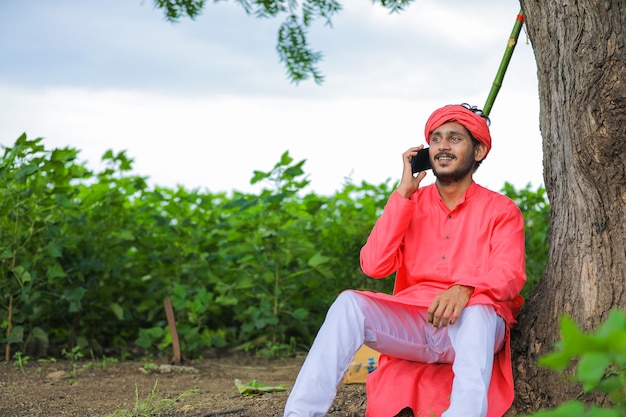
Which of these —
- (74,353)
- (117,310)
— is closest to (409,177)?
(117,310)

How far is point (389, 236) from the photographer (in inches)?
127

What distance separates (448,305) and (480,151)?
30.5 inches

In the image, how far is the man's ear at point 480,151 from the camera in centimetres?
336

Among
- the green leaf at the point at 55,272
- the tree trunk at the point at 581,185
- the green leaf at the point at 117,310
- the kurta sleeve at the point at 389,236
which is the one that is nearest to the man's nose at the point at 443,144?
the kurta sleeve at the point at 389,236

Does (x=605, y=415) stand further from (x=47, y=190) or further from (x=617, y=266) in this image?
(x=47, y=190)

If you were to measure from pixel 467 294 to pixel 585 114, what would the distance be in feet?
2.69

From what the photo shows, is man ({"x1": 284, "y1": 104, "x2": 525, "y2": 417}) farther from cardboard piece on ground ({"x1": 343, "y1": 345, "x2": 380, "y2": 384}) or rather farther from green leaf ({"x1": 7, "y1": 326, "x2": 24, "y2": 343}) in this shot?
green leaf ({"x1": 7, "y1": 326, "x2": 24, "y2": 343})

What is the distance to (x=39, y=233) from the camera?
16.4ft

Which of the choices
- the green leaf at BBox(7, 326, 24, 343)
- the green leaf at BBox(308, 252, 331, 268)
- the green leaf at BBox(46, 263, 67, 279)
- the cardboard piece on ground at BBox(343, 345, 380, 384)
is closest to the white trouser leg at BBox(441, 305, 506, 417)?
the cardboard piece on ground at BBox(343, 345, 380, 384)

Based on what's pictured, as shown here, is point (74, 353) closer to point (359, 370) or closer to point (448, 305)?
point (359, 370)

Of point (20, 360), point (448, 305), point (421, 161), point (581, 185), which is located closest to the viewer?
point (448, 305)

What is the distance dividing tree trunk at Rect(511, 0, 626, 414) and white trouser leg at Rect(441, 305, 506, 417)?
1.00 feet

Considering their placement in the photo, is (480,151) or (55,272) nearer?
(480,151)

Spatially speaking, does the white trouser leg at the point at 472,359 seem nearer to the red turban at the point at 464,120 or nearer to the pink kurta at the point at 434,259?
the pink kurta at the point at 434,259
